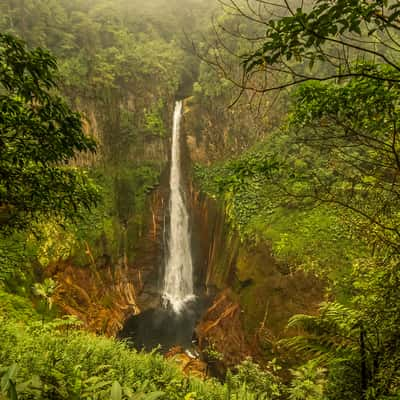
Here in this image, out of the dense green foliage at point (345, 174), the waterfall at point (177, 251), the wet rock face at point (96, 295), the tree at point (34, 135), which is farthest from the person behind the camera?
the waterfall at point (177, 251)

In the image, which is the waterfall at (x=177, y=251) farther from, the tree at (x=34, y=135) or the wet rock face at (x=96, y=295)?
the tree at (x=34, y=135)

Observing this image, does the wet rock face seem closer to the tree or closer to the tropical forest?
the tropical forest

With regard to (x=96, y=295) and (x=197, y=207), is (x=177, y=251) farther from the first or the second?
(x=96, y=295)

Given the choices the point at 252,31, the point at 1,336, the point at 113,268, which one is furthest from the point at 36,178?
the point at 252,31

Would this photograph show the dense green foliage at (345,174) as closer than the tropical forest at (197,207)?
Yes

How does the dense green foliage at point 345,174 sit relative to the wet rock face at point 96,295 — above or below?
above

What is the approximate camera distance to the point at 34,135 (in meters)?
2.95

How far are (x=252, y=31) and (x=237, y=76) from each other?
436 centimetres

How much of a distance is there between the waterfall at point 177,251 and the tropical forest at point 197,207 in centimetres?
10

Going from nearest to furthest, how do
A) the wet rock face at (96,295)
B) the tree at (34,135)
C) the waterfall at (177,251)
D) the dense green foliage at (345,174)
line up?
the dense green foliage at (345,174)
the tree at (34,135)
the wet rock face at (96,295)
the waterfall at (177,251)

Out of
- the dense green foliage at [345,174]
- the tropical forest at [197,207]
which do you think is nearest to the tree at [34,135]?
the tropical forest at [197,207]

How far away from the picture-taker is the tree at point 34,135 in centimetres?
262

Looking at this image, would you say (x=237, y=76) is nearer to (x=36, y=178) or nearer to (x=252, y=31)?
(x=252, y=31)

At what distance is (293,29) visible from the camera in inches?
79.6
